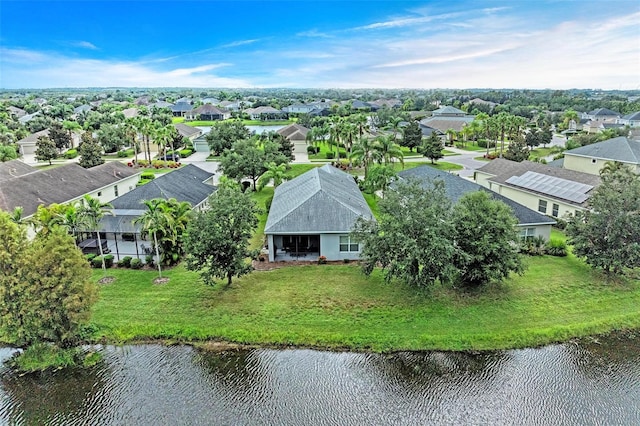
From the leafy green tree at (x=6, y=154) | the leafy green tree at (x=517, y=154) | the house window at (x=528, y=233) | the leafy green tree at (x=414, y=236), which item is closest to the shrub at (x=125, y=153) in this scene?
the leafy green tree at (x=6, y=154)

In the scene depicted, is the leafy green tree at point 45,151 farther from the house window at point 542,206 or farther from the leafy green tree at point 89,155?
the house window at point 542,206

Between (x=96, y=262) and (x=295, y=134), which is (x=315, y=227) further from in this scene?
(x=295, y=134)

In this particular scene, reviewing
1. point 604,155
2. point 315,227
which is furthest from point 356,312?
point 604,155

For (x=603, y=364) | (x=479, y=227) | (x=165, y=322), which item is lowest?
(x=603, y=364)

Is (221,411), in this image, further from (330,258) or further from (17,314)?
(330,258)

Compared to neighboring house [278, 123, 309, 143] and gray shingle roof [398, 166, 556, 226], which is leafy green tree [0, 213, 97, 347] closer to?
gray shingle roof [398, 166, 556, 226]

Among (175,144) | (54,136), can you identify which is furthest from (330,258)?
(54,136)

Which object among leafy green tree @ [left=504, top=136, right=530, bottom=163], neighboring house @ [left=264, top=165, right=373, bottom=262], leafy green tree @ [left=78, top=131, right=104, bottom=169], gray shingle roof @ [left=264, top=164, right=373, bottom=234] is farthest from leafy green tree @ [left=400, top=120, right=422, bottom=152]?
leafy green tree @ [left=78, top=131, right=104, bottom=169]
